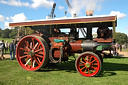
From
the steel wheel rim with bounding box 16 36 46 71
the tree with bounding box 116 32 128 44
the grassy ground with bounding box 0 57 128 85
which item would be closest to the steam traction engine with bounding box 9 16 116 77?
the steel wheel rim with bounding box 16 36 46 71

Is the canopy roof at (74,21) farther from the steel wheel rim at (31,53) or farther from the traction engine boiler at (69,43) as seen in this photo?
the steel wheel rim at (31,53)

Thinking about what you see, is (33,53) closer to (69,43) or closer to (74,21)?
(69,43)

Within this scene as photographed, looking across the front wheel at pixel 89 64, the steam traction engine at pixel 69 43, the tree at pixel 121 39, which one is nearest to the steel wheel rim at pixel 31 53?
the steam traction engine at pixel 69 43

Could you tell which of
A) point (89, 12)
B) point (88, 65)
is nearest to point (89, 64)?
point (88, 65)

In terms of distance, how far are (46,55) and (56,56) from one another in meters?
0.48

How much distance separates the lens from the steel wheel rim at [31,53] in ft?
19.5

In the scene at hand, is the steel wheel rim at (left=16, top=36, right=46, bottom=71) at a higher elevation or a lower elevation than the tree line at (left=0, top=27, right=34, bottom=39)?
lower

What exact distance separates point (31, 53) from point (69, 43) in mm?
1839

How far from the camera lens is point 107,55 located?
39.2 ft

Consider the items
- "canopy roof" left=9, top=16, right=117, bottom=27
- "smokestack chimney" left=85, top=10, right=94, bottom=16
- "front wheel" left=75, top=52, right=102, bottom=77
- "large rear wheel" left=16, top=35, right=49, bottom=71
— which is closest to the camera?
"front wheel" left=75, top=52, right=102, bottom=77

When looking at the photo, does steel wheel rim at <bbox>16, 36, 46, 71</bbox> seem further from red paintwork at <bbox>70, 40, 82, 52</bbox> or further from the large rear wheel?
red paintwork at <bbox>70, 40, 82, 52</bbox>

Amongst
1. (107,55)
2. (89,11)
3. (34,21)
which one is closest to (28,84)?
(34,21)

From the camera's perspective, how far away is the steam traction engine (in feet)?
17.6

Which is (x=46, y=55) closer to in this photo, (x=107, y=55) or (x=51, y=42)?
(x=51, y=42)
